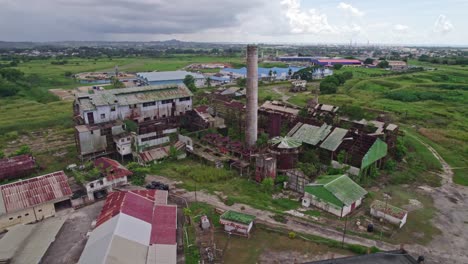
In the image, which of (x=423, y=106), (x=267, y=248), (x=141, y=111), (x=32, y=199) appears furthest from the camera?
(x=423, y=106)

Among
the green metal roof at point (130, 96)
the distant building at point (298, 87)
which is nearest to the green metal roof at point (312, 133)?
the green metal roof at point (130, 96)

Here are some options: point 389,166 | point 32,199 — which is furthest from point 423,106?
point 32,199

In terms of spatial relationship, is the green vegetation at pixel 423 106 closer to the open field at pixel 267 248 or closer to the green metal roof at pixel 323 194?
the green metal roof at pixel 323 194

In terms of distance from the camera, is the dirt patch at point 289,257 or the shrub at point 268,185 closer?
the dirt patch at point 289,257

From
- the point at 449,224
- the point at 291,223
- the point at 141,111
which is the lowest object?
the point at 449,224

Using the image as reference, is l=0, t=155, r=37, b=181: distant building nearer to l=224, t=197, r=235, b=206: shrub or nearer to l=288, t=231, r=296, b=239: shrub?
l=224, t=197, r=235, b=206: shrub

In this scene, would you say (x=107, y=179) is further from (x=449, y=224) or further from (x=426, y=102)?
(x=426, y=102)

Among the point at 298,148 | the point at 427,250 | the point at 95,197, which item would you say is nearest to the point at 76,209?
the point at 95,197
